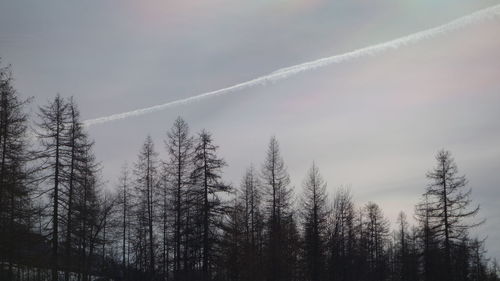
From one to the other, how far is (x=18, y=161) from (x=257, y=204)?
88.4 feet

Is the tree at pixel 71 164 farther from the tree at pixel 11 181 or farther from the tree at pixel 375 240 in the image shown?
the tree at pixel 375 240

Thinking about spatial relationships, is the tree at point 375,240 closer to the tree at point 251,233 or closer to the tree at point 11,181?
the tree at point 251,233

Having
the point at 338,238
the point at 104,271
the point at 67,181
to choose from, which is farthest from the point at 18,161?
the point at 338,238

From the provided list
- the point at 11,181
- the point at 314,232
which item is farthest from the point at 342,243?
the point at 11,181

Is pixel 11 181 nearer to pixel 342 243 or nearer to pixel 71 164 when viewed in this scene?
pixel 71 164

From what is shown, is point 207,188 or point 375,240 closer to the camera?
point 207,188

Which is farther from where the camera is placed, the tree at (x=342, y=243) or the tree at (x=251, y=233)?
the tree at (x=342, y=243)

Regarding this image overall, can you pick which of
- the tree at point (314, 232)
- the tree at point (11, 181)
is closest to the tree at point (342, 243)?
the tree at point (314, 232)

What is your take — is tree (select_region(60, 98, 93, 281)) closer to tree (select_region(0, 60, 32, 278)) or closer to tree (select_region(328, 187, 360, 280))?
tree (select_region(0, 60, 32, 278))

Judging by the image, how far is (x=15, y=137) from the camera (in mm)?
23578

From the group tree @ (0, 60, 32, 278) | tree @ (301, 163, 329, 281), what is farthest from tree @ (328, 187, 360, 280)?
tree @ (0, 60, 32, 278)

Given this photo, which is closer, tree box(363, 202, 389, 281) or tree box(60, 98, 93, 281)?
tree box(60, 98, 93, 281)

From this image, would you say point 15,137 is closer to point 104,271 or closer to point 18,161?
point 18,161

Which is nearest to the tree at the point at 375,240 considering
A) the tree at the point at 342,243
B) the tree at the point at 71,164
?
the tree at the point at 342,243
